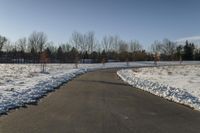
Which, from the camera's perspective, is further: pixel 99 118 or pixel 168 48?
pixel 168 48

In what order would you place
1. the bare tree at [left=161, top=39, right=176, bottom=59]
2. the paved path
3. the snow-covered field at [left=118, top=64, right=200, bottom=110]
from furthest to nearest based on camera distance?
the bare tree at [left=161, top=39, right=176, bottom=59]
the snow-covered field at [left=118, top=64, right=200, bottom=110]
the paved path

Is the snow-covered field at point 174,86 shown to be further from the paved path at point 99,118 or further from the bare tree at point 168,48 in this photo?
the bare tree at point 168,48

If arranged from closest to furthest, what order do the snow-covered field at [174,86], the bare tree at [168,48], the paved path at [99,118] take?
the paved path at [99,118] → the snow-covered field at [174,86] → the bare tree at [168,48]

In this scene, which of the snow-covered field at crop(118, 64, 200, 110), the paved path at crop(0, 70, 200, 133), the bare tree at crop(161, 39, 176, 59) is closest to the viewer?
the paved path at crop(0, 70, 200, 133)

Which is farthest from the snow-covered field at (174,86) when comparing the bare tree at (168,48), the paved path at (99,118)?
the bare tree at (168,48)

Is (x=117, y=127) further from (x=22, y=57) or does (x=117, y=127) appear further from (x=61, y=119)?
(x=22, y=57)

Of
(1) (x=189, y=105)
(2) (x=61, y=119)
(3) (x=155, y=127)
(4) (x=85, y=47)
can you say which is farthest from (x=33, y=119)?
(4) (x=85, y=47)

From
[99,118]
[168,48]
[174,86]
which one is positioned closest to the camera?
[99,118]

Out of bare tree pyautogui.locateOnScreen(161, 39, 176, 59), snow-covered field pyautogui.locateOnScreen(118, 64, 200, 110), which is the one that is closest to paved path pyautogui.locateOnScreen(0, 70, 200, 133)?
snow-covered field pyautogui.locateOnScreen(118, 64, 200, 110)

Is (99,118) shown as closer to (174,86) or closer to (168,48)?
(174,86)

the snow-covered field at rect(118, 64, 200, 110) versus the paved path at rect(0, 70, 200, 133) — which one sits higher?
the paved path at rect(0, 70, 200, 133)

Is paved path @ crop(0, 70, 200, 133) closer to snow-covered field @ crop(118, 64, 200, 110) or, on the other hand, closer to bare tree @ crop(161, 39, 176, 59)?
snow-covered field @ crop(118, 64, 200, 110)

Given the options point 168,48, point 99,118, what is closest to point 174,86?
point 99,118

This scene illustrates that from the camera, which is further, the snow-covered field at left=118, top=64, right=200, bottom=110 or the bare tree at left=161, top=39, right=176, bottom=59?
the bare tree at left=161, top=39, right=176, bottom=59
